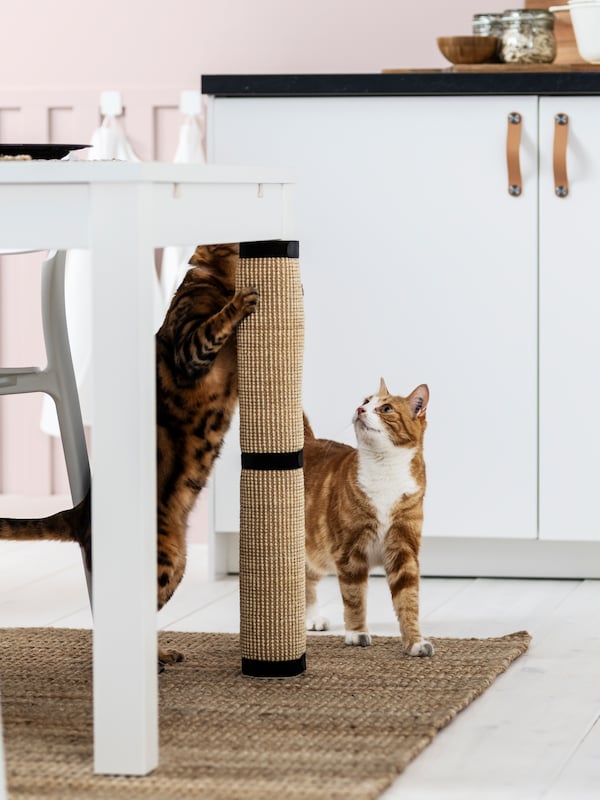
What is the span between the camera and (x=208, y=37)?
322 cm

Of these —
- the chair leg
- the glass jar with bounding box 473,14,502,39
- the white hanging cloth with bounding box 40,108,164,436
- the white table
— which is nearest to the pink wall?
the white hanging cloth with bounding box 40,108,164,436

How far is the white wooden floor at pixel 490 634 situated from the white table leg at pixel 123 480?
0.30m

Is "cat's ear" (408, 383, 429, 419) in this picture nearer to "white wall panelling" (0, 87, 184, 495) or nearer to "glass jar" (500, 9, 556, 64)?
"glass jar" (500, 9, 556, 64)

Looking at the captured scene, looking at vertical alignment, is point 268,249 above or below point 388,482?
above

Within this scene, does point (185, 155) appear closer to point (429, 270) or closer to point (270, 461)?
point (429, 270)

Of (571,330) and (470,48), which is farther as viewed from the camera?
(470,48)

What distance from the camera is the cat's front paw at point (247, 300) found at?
1824 millimetres

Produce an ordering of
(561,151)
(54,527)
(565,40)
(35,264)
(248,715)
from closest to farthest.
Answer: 1. (248,715)
2. (54,527)
3. (561,151)
4. (565,40)
5. (35,264)

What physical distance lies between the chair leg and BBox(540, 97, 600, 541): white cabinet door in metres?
0.87

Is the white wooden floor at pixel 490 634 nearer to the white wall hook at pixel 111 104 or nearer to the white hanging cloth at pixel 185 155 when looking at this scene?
the white hanging cloth at pixel 185 155

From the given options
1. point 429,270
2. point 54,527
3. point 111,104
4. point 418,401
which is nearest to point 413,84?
point 429,270

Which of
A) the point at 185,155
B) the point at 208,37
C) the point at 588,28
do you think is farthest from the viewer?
the point at 208,37

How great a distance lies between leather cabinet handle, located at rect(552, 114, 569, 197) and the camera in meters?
2.54

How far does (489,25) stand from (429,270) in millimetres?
511
